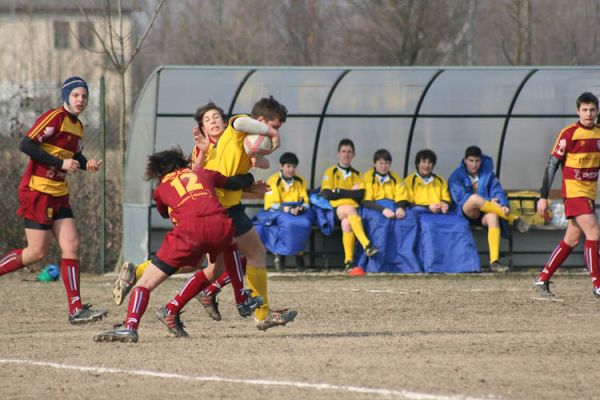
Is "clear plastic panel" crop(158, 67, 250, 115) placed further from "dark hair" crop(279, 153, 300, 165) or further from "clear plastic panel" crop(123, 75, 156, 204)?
"dark hair" crop(279, 153, 300, 165)

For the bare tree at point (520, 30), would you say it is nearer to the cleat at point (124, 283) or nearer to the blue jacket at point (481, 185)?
the blue jacket at point (481, 185)

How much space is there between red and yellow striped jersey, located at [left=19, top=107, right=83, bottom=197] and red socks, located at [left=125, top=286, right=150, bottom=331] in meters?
1.86

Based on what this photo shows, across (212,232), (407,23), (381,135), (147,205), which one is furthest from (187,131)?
(407,23)

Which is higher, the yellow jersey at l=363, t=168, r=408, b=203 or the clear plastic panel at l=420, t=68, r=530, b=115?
the clear plastic panel at l=420, t=68, r=530, b=115

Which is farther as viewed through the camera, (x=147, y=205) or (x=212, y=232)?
(x=147, y=205)

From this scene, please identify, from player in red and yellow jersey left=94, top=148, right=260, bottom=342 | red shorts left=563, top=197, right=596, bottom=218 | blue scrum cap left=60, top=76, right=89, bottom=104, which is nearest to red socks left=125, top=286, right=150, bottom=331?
player in red and yellow jersey left=94, top=148, right=260, bottom=342

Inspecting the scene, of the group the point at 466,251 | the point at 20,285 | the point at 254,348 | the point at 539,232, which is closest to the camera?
the point at 254,348

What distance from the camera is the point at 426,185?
1627 centimetres

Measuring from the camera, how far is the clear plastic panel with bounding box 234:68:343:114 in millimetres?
17578

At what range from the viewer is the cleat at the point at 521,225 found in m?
15.9

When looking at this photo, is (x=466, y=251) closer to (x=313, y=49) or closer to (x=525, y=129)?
(x=525, y=129)

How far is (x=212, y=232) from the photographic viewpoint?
836 cm

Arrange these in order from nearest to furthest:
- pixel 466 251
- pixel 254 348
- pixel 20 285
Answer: pixel 254 348, pixel 20 285, pixel 466 251

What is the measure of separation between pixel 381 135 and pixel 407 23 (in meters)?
9.66
